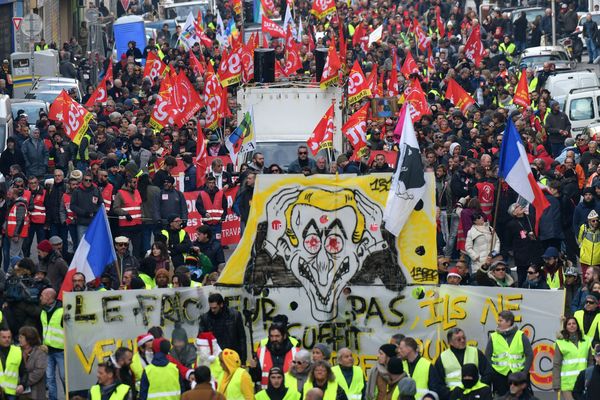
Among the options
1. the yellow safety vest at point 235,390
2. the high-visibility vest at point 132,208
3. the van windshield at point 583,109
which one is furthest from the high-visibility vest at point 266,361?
the van windshield at point 583,109

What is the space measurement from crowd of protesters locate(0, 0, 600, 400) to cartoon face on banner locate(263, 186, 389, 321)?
0.87 meters

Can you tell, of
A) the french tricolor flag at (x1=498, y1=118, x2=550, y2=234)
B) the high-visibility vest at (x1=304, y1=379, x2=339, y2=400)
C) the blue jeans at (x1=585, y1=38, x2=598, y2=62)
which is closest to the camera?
the high-visibility vest at (x1=304, y1=379, x2=339, y2=400)

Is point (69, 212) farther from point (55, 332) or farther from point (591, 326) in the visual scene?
point (591, 326)

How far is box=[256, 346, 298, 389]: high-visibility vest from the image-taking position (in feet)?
55.6

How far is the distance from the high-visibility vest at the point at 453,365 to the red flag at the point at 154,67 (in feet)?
76.0

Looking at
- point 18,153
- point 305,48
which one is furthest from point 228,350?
point 305,48

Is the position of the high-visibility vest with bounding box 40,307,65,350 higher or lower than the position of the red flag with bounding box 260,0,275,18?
lower

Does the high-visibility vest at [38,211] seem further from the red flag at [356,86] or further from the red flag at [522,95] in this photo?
the red flag at [522,95]

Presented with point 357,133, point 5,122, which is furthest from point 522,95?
point 5,122

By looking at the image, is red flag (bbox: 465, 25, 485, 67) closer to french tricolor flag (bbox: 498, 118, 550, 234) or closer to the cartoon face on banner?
french tricolor flag (bbox: 498, 118, 550, 234)

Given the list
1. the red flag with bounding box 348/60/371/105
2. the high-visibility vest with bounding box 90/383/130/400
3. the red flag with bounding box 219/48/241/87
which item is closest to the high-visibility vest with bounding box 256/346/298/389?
the high-visibility vest with bounding box 90/383/130/400

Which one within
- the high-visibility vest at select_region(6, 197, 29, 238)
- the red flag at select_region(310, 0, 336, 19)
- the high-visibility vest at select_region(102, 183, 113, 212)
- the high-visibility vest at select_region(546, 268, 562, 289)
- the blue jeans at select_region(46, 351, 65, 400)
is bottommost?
the blue jeans at select_region(46, 351, 65, 400)

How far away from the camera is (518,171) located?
68.1 feet

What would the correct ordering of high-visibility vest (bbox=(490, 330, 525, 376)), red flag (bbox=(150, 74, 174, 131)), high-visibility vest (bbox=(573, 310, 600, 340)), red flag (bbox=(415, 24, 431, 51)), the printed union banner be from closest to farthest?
1. high-visibility vest (bbox=(490, 330, 525, 376))
2. high-visibility vest (bbox=(573, 310, 600, 340))
3. the printed union banner
4. red flag (bbox=(150, 74, 174, 131))
5. red flag (bbox=(415, 24, 431, 51))
